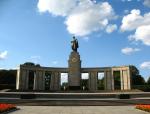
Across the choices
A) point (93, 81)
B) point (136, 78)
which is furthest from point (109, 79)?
point (136, 78)

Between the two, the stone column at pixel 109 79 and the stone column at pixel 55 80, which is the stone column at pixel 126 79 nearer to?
the stone column at pixel 109 79

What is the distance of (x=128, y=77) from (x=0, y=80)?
165ft

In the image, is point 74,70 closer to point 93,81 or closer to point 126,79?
point 93,81

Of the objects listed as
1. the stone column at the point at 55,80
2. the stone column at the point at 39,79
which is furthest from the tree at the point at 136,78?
the stone column at the point at 39,79

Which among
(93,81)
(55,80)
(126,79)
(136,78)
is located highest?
(136,78)

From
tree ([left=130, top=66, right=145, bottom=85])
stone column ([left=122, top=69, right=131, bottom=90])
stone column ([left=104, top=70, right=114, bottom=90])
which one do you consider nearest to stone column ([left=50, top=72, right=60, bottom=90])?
stone column ([left=104, top=70, right=114, bottom=90])

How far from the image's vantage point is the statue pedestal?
1932 inches

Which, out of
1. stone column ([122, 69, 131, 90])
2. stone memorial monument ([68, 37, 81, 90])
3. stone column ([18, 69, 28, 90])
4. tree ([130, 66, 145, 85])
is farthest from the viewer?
tree ([130, 66, 145, 85])

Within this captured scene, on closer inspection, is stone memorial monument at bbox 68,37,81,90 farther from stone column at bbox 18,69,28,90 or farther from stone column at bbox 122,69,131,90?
stone column at bbox 122,69,131,90

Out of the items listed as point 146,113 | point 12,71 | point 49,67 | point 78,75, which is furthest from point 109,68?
point 12,71

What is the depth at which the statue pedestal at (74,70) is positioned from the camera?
49.1 metres

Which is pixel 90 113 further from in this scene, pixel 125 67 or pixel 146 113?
pixel 125 67

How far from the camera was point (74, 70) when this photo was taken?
49.5 metres

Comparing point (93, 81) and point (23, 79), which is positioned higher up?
point (23, 79)
